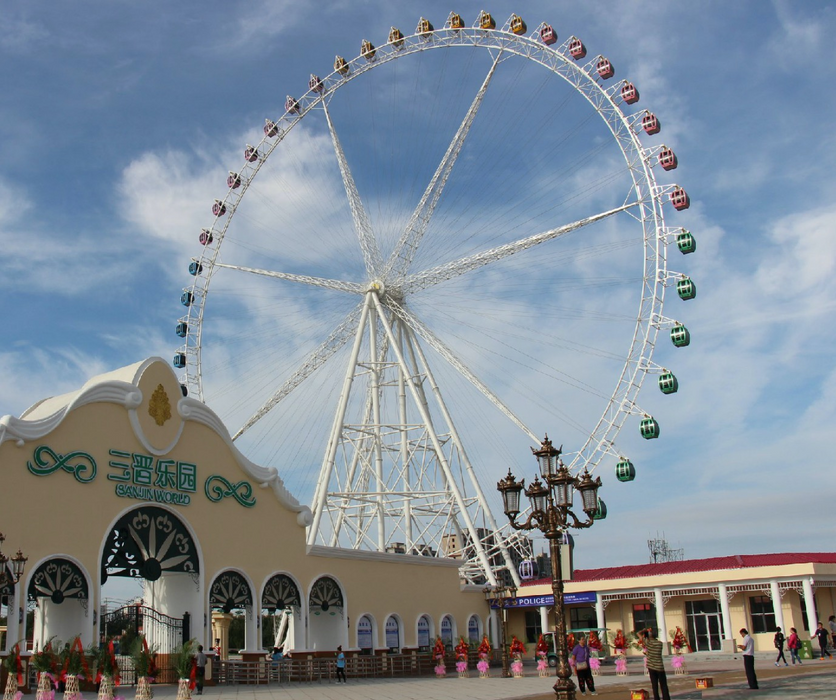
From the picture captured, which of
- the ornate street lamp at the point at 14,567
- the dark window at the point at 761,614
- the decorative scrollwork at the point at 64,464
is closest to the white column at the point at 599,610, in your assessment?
the dark window at the point at 761,614

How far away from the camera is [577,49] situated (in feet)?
125

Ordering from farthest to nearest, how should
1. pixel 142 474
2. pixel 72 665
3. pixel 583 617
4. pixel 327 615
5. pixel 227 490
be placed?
1. pixel 583 617
2. pixel 327 615
3. pixel 227 490
4. pixel 142 474
5. pixel 72 665

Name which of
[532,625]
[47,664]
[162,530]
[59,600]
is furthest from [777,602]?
[47,664]

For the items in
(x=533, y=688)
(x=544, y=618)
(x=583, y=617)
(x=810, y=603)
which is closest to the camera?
(x=533, y=688)

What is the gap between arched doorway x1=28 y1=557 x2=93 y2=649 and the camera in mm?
22858

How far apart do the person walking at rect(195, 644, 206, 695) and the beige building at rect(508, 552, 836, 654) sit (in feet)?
70.2

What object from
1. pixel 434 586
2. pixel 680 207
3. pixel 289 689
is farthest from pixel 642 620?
pixel 289 689

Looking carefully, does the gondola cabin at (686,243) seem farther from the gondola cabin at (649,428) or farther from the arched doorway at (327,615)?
the arched doorway at (327,615)

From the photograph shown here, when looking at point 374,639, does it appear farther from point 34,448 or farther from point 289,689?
point 34,448

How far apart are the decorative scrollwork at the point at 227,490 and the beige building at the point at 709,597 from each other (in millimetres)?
18754

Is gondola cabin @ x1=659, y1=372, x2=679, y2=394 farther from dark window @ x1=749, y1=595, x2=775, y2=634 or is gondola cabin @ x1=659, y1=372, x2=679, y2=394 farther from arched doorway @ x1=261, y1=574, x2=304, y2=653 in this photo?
arched doorway @ x1=261, y1=574, x2=304, y2=653

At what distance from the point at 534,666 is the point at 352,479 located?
11323 mm

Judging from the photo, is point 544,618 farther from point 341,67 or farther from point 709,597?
point 341,67

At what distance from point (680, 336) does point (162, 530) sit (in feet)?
70.9
